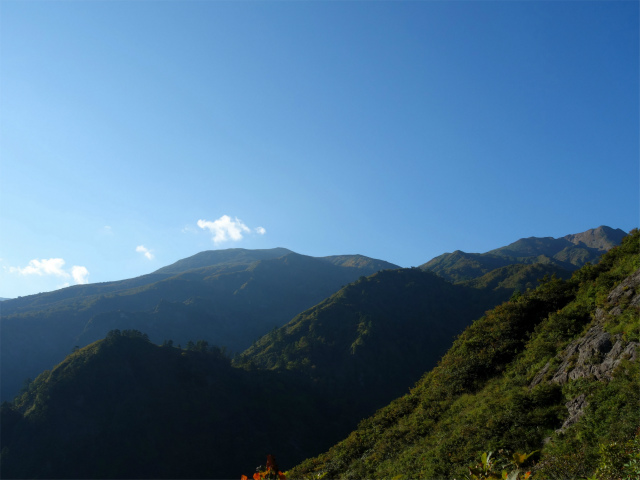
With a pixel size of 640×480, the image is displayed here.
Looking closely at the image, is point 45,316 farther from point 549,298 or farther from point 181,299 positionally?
point 549,298

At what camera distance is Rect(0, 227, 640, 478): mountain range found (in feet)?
40.4

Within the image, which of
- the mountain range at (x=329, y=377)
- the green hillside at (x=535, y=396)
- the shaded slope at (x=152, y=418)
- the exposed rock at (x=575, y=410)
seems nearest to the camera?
the green hillside at (x=535, y=396)

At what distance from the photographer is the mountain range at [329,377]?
12.3m

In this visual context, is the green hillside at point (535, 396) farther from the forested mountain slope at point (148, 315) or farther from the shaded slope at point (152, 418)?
the forested mountain slope at point (148, 315)

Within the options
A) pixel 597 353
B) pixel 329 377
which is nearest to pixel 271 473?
pixel 597 353

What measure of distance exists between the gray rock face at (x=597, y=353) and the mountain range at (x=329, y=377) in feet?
0.30

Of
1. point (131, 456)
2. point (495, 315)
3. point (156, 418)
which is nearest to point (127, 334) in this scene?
point (156, 418)

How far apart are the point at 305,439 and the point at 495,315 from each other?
54.4 m

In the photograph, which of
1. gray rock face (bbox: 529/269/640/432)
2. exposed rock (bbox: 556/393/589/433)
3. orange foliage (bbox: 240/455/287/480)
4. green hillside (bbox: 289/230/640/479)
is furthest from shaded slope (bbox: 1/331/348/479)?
orange foliage (bbox: 240/455/287/480)

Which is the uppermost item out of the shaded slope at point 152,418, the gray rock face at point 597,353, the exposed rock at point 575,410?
the gray rock face at point 597,353

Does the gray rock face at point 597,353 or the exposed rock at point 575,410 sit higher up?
the gray rock face at point 597,353

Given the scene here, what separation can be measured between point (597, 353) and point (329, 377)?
77387mm

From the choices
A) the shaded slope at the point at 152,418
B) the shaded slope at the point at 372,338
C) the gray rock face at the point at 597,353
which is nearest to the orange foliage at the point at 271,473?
the gray rock face at the point at 597,353

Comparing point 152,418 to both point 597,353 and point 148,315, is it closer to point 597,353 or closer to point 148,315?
point 597,353
